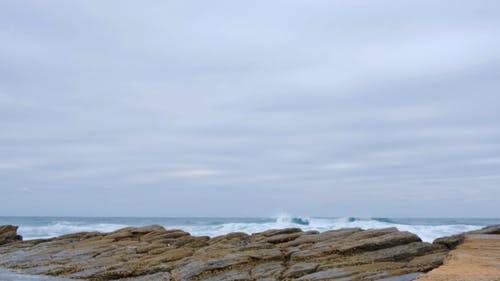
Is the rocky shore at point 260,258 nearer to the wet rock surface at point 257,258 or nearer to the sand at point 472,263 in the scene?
the wet rock surface at point 257,258

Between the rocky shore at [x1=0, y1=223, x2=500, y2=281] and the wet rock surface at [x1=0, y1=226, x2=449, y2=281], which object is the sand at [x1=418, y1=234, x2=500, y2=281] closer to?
the rocky shore at [x1=0, y1=223, x2=500, y2=281]

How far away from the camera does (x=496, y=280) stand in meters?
16.0

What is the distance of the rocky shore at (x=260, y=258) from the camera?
68.2 feet

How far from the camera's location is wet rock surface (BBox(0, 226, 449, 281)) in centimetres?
2081

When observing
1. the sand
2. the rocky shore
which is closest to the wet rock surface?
the rocky shore

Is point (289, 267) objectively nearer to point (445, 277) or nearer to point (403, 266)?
point (403, 266)

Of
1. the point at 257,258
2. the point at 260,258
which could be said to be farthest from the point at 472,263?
the point at 257,258

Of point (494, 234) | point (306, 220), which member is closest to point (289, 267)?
point (494, 234)

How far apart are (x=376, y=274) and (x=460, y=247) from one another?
571 centimetres

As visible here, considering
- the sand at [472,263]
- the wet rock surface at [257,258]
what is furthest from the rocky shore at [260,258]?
the sand at [472,263]

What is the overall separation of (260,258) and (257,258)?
135mm

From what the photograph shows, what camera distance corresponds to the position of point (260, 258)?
23.1m

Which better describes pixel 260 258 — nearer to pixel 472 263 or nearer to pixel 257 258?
pixel 257 258

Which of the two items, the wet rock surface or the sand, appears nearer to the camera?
the sand
